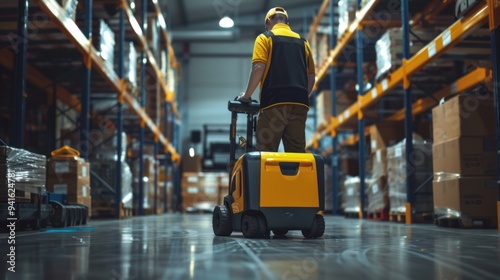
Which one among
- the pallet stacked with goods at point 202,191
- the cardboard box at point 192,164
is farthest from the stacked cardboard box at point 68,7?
the cardboard box at point 192,164

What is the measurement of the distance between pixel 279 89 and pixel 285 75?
13cm

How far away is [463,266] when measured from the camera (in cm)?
257

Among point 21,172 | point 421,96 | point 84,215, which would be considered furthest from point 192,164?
point 21,172

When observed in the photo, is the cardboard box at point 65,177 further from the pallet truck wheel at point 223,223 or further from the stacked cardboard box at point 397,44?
the stacked cardboard box at point 397,44

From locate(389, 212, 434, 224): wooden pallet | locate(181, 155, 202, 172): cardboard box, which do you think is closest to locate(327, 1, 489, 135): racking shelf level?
locate(389, 212, 434, 224): wooden pallet

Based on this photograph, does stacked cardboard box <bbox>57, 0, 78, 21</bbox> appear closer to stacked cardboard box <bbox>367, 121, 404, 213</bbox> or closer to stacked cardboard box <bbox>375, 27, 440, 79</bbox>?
stacked cardboard box <bbox>375, 27, 440, 79</bbox>

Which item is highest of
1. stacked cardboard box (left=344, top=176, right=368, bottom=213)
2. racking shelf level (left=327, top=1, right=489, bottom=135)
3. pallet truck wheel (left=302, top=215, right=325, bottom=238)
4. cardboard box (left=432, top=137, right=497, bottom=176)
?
racking shelf level (left=327, top=1, right=489, bottom=135)

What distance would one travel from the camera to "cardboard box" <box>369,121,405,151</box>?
10375 mm

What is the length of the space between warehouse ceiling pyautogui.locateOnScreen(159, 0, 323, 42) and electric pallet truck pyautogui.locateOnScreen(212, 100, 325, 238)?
56.7 ft

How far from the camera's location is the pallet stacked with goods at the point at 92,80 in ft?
24.8

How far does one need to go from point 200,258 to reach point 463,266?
121 centimetres

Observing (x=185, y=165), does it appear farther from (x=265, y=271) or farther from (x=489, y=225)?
(x=265, y=271)

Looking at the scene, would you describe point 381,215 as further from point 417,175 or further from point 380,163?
point 417,175

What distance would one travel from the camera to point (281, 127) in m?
4.61
